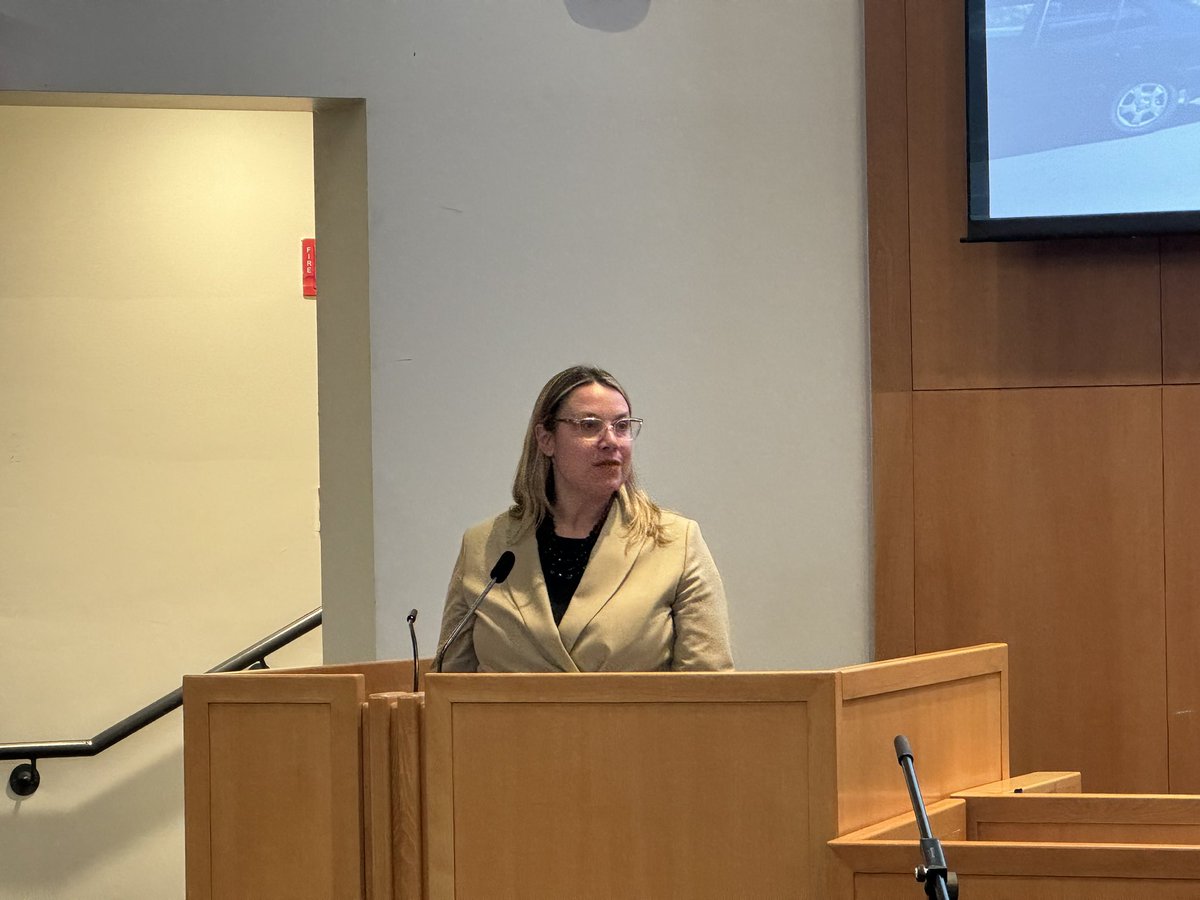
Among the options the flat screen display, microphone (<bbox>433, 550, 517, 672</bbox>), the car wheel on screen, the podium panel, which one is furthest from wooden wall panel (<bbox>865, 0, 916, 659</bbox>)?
the podium panel

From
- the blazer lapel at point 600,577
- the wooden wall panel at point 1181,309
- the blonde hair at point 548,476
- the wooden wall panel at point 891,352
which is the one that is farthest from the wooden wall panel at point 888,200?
the blazer lapel at point 600,577

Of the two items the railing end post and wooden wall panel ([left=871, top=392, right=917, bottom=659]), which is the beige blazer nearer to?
wooden wall panel ([left=871, top=392, right=917, bottom=659])

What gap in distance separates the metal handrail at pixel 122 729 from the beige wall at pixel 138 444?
0.34 feet

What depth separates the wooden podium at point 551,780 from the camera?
2.52 metres

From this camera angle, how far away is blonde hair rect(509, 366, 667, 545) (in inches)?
124

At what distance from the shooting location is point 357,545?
14.6 ft

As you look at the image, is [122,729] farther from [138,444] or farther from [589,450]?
[589,450]

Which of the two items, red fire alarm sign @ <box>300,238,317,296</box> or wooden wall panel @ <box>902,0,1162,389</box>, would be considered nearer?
wooden wall panel @ <box>902,0,1162,389</box>

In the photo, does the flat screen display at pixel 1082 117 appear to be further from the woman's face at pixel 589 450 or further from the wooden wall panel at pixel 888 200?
the woman's face at pixel 589 450

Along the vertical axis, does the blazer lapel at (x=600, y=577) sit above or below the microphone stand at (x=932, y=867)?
above

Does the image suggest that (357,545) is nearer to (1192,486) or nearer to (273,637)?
(273,637)

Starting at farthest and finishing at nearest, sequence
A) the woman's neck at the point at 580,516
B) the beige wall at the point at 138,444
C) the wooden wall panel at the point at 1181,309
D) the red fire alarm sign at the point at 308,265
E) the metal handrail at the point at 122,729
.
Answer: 1. the red fire alarm sign at the point at 308,265
2. the beige wall at the point at 138,444
3. the metal handrail at the point at 122,729
4. the wooden wall panel at the point at 1181,309
5. the woman's neck at the point at 580,516

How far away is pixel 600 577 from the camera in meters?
3.03

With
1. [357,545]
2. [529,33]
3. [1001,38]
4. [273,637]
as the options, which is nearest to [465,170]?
[529,33]
